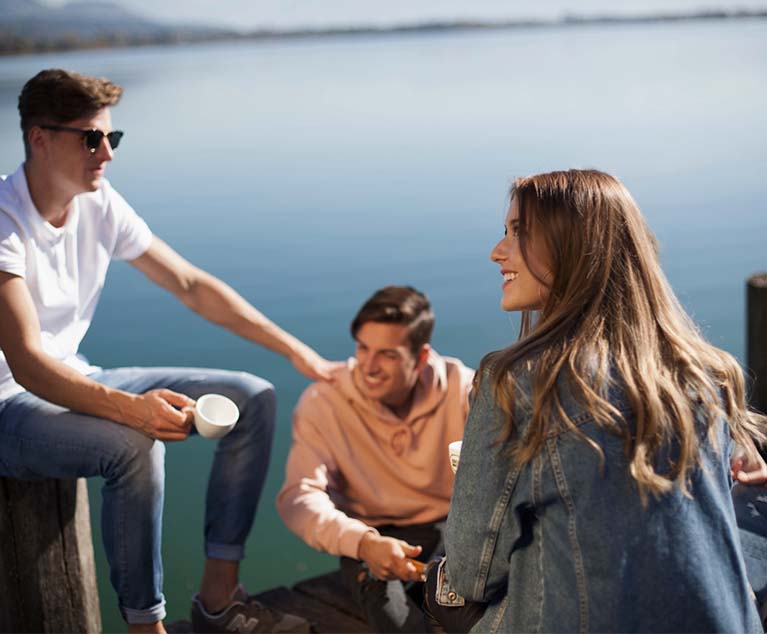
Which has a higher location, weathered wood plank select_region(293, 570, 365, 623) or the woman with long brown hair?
the woman with long brown hair

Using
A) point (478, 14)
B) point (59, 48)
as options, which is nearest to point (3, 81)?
point (59, 48)

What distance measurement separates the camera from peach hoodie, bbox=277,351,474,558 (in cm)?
333

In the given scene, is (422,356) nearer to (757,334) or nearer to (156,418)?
(156,418)

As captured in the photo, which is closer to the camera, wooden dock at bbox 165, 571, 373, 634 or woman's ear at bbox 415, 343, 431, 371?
wooden dock at bbox 165, 571, 373, 634

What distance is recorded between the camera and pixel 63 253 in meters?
2.95

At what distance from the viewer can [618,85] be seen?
17.2 m

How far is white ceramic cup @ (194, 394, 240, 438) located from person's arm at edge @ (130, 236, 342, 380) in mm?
494

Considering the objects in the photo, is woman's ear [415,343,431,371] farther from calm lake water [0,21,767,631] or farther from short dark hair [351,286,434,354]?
calm lake water [0,21,767,631]

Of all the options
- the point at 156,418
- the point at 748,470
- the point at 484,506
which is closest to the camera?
the point at 484,506

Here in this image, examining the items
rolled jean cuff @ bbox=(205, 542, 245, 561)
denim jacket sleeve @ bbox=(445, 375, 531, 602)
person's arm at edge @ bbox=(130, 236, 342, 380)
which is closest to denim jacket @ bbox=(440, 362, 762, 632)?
denim jacket sleeve @ bbox=(445, 375, 531, 602)

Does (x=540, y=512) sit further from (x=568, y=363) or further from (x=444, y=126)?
(x=444, y=126)

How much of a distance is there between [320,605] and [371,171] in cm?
1013

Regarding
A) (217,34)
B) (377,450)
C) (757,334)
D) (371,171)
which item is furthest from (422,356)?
(371,171)

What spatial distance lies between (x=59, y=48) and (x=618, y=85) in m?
9.95
